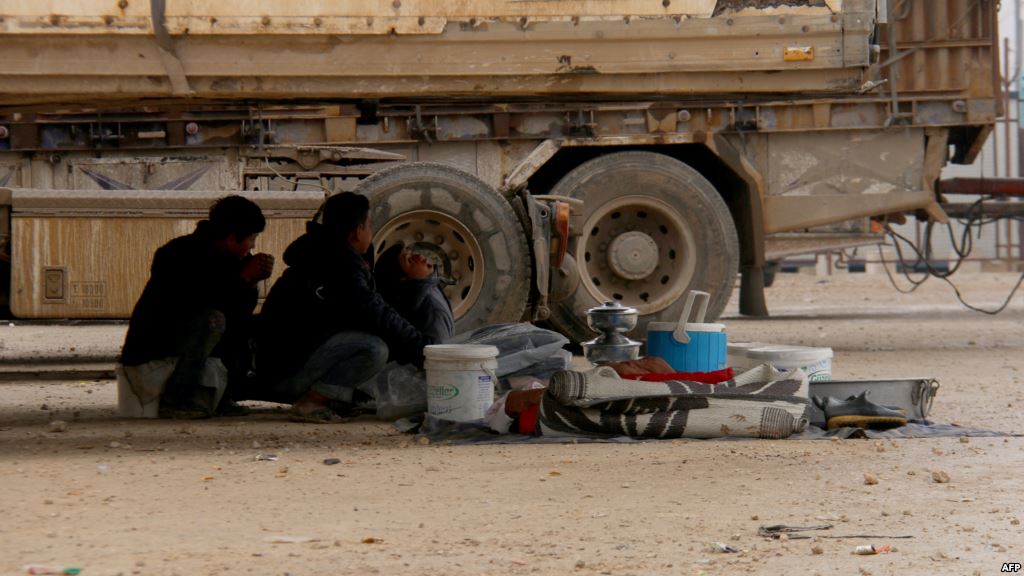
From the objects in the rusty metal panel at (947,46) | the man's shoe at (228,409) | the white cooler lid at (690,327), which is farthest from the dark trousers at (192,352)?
the rusty metal panel at (947,46)

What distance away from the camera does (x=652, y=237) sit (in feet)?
34.9

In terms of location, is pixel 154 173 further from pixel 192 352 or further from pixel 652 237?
pixel 192 352

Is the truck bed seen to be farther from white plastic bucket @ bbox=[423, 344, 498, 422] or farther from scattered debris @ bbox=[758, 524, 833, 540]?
scattered debris @ bbox=[758, 524, 833, 540]

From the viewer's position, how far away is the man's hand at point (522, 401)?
6.13 meters

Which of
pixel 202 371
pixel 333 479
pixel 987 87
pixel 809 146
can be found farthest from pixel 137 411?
pixel 987 87

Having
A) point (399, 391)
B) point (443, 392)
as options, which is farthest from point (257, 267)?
point (443, 392)

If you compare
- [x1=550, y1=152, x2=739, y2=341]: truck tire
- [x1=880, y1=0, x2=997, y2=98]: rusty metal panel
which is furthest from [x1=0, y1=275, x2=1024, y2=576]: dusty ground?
[x1=880, y1=0, x2=997, y2=98]: rusty metal panel

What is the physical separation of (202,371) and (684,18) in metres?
2.85

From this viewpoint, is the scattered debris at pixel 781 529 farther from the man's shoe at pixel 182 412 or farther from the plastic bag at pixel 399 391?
the man's shoe at pixel 182 412

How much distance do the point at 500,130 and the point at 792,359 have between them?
4.78 meters

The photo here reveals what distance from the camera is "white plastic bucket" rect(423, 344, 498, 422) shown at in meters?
6.32

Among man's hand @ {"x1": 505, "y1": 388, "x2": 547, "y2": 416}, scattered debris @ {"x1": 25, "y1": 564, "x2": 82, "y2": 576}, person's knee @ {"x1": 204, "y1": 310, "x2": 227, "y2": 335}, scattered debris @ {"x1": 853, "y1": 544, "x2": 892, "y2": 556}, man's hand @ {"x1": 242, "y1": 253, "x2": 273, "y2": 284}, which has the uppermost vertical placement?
man's hand @ {"x1": 242, "y1": 253, "x2": 273, "y2": 284}

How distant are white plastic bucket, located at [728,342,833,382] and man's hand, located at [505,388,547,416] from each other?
1.10 metres

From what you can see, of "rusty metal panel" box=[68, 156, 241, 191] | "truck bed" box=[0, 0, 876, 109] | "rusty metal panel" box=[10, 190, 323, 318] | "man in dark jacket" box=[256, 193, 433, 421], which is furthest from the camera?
"rusty metal panel" box=[68, 156, 241, 191]
